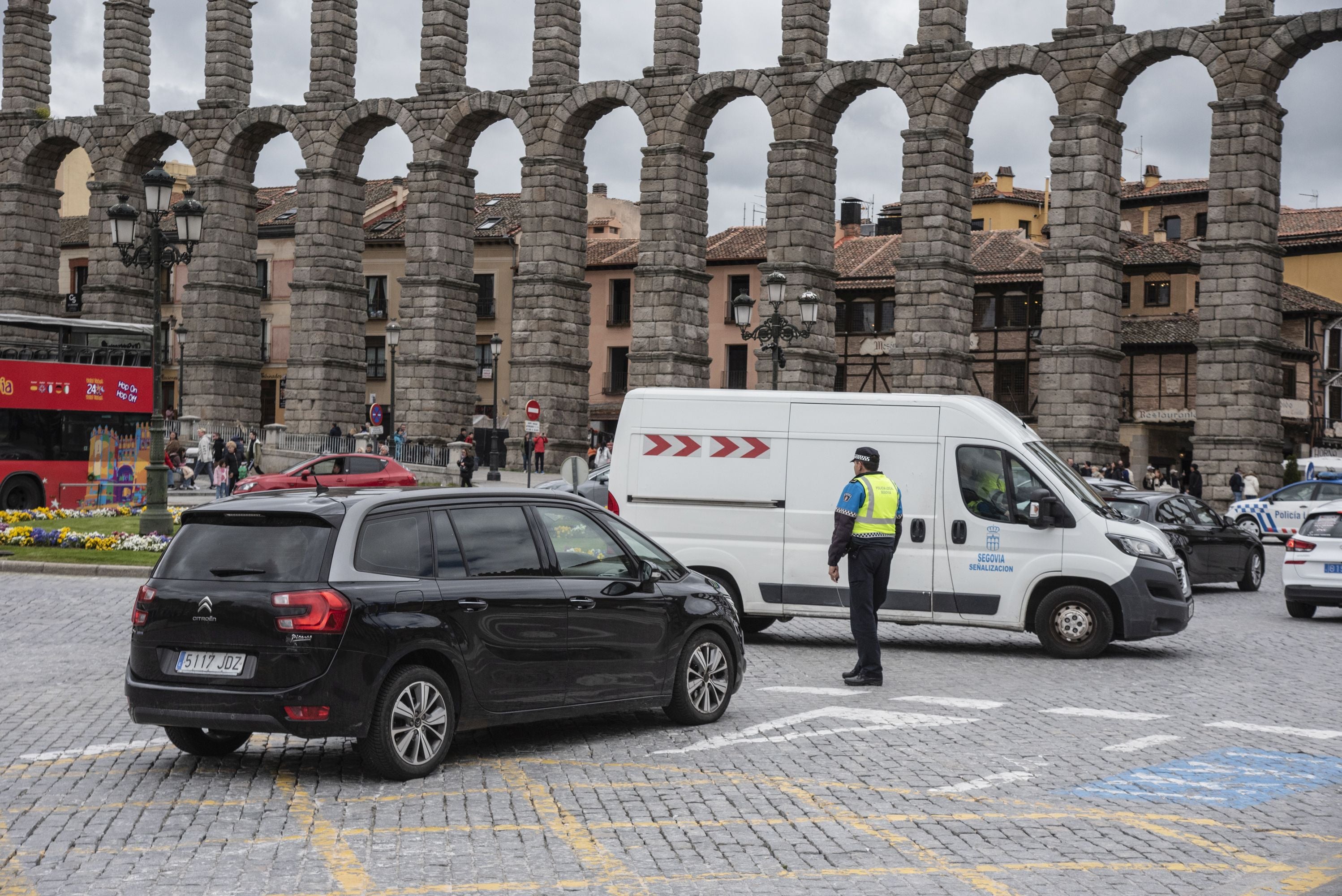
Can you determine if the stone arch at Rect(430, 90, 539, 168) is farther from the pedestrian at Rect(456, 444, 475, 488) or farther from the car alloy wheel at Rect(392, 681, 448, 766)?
the car alloy wheel at Rect(392, 681, 448, 766)

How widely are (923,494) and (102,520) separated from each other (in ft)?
60.0

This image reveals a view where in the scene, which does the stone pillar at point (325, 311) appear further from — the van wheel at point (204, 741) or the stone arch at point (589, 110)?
the van wheel at point (204, 741)

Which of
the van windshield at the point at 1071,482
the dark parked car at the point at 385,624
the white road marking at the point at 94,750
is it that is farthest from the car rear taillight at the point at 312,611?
the van windshield at the point at 1071,482

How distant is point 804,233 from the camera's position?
1766 inches

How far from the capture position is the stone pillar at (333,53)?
5181 centimetres

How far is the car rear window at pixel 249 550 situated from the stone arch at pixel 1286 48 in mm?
36279

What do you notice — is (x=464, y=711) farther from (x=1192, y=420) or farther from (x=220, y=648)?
(x=1192, y=420)

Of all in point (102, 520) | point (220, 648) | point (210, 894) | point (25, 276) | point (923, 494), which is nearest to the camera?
point (210, 894)

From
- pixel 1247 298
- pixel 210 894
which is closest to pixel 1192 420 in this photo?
pixel 1247 298

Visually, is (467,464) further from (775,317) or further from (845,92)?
(845,92)

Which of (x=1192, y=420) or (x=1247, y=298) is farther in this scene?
(x=1192, y=420)

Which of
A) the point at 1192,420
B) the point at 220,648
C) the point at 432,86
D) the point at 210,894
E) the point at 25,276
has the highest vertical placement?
the point at 432,86

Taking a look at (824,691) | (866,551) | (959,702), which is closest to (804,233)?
(866,551)

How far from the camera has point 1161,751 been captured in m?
9.57
